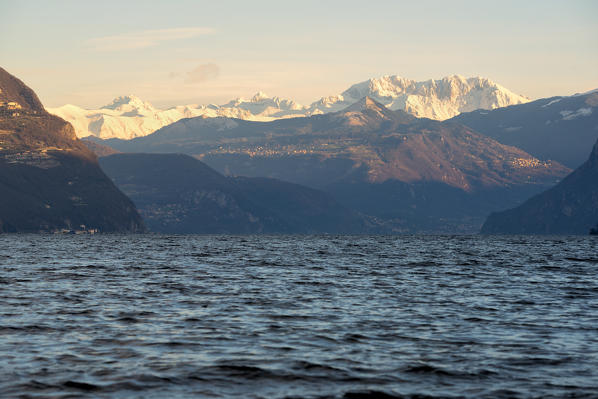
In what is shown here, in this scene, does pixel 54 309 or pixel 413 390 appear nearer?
pixel 413 390

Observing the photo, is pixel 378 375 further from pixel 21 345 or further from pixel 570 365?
pixel 21 345

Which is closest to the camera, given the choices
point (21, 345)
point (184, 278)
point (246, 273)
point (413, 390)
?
point (413, 390)

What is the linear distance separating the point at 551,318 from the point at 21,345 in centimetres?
3285

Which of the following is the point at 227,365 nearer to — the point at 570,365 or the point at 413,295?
the point at 570,365

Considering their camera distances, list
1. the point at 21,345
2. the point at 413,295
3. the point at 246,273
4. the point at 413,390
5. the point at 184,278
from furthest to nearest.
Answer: the point at 246,273, the point at 184,278, the point at 413,295, the point at 21,345, the point at 413,390

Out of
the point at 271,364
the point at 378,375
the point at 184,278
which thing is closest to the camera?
the point at 378,375

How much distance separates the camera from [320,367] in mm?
35688

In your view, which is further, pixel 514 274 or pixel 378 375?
pixel 514 274

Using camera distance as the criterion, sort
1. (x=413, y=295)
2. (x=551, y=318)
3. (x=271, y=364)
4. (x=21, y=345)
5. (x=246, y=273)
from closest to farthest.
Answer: (x=271, y=364), (x=21, y=345), (x=551, y=318), (x=413, y=295), (x=246, y=273)

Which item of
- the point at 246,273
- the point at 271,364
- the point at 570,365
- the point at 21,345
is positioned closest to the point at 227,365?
the point at 271,364

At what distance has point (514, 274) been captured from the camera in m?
97.0

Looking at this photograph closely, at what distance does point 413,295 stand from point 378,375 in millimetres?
34398

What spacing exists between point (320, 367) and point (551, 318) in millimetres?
23104

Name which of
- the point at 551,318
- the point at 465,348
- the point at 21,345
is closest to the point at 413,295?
the point at 551,318
